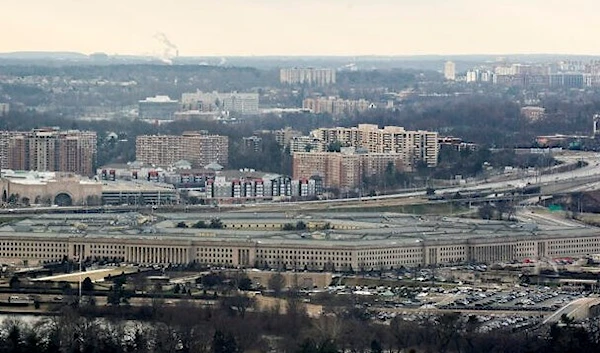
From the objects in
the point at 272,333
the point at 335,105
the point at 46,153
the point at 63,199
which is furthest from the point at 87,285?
the point at 335,105

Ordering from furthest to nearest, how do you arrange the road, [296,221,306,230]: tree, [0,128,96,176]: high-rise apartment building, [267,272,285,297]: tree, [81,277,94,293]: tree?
[0,128,96,176]: high-rise apartment building, [296,221,306,230]: tree, [267,272,285,297]: tree, [81,277,94,293]: tree, the road

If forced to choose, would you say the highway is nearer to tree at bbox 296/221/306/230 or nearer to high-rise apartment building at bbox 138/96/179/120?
tree at bbox 296/221/306/230

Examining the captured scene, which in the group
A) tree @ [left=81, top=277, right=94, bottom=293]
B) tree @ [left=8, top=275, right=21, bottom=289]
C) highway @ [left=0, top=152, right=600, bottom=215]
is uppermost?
tree @ [left=81, top=277, right=94, bottom=293]

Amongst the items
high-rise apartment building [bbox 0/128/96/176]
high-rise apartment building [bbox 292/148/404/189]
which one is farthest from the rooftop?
high-rise apartment building [bbox 0/128/96/176]

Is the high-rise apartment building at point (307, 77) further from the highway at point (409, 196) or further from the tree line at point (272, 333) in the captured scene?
the tree line at point (272, 333)

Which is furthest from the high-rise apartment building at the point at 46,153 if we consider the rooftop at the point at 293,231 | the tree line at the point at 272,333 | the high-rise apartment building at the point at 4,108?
the tree line at the point at 272,333

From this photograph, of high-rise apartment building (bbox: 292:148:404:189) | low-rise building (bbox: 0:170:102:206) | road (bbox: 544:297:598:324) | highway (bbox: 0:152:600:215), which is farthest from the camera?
high-rise apartment building (bbox: 292:148:404:189)
